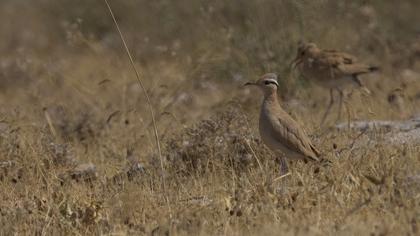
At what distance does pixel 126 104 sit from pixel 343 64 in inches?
101

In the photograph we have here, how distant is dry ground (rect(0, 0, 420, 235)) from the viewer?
5.87 metres

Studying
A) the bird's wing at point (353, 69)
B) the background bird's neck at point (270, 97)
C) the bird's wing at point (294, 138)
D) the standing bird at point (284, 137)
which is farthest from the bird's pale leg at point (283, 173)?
the bird's wing at point (353, 69)

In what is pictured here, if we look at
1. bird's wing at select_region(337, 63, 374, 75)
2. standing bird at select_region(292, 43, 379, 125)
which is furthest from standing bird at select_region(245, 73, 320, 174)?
bird's wing at select_region(337, 63, 374, 75)

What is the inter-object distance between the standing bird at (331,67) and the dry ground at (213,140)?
0.95 ft

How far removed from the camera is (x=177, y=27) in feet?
49.6

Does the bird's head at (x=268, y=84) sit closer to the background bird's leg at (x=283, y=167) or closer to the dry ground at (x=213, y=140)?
the dry ground at (x=213, y=140)

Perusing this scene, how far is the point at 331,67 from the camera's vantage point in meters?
10.3

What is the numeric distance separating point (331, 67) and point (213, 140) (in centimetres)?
299

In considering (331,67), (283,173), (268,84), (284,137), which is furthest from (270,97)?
(331,67)

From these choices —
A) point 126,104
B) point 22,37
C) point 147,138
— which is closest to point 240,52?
point 126,104

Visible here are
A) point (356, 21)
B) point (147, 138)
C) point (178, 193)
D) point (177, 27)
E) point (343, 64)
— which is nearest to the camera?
point (178, 193)

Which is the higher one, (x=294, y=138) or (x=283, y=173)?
(x=294, y=138)

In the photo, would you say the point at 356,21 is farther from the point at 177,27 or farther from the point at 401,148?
the point at 401,148

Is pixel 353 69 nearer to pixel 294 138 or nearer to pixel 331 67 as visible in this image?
pixel 331 67
